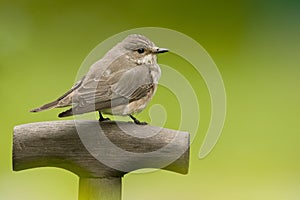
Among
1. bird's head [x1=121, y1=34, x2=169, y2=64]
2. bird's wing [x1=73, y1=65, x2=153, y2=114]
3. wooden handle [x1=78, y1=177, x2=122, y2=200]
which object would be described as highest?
bird's head [x1=121, y1=34, x2=169, y2=64]

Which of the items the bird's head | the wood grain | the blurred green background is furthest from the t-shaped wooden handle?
the blurred green background

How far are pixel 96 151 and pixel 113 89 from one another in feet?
0.51

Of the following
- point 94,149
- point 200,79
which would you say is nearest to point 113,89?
point 94,149

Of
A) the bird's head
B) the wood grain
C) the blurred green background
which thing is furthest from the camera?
the blurred green background

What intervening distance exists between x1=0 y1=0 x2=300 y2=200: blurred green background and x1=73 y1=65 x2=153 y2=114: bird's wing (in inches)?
18.5

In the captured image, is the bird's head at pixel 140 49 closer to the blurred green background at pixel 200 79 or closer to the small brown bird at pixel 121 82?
the small brown bird at pixel 121 82

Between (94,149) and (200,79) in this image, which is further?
(200,79)

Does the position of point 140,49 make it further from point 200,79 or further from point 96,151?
point 200,79

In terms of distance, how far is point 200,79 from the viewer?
228 cm

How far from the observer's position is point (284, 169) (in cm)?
226

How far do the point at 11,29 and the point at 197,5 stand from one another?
1.87ft

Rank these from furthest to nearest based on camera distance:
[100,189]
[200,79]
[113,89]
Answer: [200,79] < [113,89] < [100,189]

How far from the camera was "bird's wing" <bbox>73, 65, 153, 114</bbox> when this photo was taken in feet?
4.91

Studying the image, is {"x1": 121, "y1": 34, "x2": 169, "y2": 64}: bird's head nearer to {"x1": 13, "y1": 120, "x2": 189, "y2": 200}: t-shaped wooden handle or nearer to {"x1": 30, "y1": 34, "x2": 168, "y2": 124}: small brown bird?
{"x1": 30, "y1": 34, "x2": 168, "y2": 124}: small brown bird
